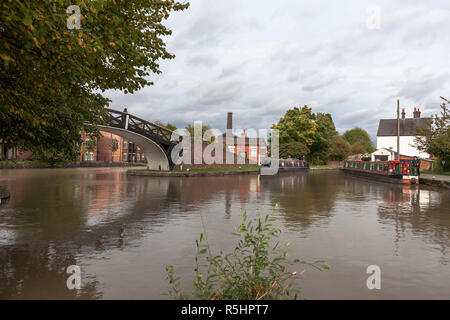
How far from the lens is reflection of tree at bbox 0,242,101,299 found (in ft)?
14.6

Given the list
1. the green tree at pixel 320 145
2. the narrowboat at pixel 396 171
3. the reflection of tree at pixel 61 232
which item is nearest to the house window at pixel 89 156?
the green tree at pixel 320 145

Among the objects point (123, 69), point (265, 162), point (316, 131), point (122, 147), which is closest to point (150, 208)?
point (123, 69)

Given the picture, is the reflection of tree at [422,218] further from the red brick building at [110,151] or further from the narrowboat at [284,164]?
the red brick building at [110,151]

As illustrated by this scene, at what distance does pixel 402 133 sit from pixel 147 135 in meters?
62.4

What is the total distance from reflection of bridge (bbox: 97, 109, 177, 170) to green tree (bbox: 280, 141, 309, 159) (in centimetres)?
2688

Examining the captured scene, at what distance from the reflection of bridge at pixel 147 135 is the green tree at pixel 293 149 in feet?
88.2

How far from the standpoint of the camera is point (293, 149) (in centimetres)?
5709

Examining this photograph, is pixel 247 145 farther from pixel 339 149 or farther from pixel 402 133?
pixel 402 133

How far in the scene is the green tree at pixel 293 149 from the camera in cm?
5709

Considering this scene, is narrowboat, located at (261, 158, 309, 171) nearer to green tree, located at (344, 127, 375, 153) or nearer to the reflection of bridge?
the reflection of bridge

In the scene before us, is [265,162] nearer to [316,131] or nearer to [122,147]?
[316,131]
